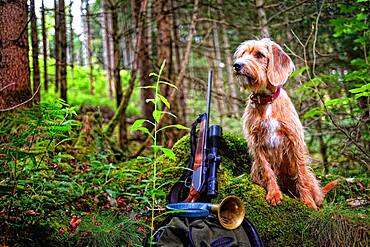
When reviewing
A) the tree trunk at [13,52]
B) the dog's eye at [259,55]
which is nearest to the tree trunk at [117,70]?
the tree trunk at [13,52]

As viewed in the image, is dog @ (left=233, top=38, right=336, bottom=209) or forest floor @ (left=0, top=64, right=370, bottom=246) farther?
dog @ (left=233, top=38, right=336, bottom=209)

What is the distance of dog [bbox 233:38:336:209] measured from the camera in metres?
4.30

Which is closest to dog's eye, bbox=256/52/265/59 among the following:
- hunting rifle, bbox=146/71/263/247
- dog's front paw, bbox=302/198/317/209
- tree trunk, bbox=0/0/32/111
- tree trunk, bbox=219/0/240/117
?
hunting rifle, bbox=146/71/263/247

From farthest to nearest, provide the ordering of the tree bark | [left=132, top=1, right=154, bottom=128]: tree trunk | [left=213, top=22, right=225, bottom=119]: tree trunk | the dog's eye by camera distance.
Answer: [left=213, top=22, right=225, bottom=119]: tree trunk
[left=132, top=1, right=154, bottom=128]: tree trunk
the tree bark
the dog's eye

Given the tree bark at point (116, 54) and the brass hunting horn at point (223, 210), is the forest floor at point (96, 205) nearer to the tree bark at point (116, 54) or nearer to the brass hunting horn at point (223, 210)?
the brass hunting horn at point (223, 210)

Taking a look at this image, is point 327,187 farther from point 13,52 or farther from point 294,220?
point 13,52

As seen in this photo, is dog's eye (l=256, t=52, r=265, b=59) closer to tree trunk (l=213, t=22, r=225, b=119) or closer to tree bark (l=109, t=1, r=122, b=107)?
tree trunk (l=213, t=22, r=225, b=119)

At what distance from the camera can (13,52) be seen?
5035 mm

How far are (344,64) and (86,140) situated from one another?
253 inches

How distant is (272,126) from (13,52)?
3285 mm

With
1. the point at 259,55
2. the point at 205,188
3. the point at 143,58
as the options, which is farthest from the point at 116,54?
the point at 205,188

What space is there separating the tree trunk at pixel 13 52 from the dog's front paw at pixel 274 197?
3.21 m

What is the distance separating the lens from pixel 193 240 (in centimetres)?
338

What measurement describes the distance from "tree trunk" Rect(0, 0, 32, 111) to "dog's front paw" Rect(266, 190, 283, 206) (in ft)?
10.5
